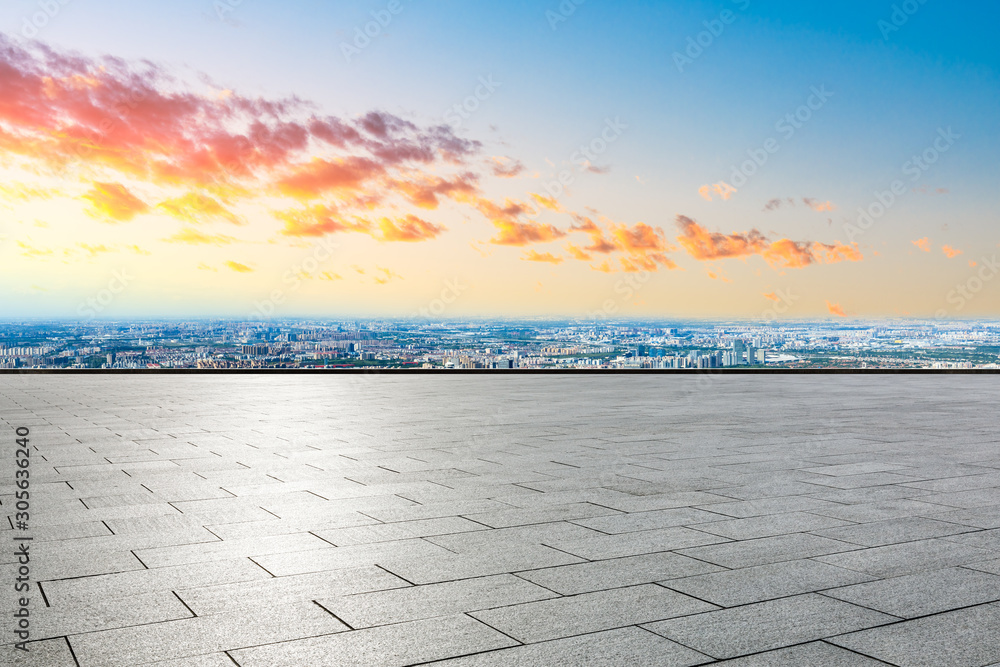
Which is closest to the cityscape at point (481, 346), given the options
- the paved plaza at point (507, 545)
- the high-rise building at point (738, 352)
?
the high-rise building at point (738, 352)

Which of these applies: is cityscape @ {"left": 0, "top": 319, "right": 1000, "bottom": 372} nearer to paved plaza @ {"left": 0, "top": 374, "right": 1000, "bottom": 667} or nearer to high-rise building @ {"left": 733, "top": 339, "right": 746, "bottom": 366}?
high-rise building @ {"left": 733, "top": 339, "right": 746, "bottom": 366}

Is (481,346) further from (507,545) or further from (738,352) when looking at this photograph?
(507,545)

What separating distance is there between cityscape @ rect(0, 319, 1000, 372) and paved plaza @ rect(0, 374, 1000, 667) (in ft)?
48.3

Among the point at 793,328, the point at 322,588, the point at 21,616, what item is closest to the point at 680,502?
the point at 322,588

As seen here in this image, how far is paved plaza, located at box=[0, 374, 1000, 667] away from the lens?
12.9ft

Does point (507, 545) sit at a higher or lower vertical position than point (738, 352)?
lower

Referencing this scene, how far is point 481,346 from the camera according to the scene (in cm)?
3147

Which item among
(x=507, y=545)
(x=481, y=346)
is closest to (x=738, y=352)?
(x=481, y=346)

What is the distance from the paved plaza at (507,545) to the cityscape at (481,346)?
14.7 metres

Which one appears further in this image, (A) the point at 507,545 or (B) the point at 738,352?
(B) the point at 738,352

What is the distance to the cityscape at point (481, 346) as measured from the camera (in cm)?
2702

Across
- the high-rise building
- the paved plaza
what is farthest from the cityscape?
the paved plaza

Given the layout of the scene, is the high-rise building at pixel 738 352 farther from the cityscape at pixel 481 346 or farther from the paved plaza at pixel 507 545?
the paved plaza at pixel 507 545

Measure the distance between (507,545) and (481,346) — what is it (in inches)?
1017
